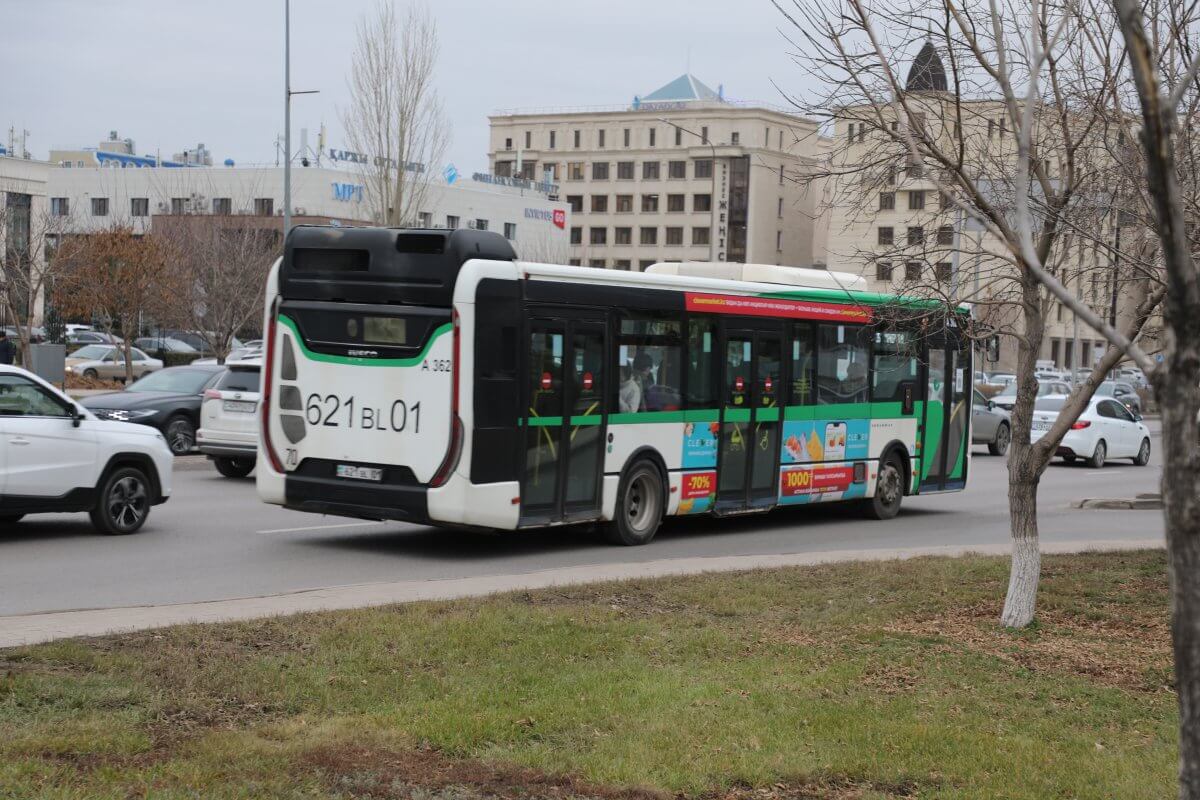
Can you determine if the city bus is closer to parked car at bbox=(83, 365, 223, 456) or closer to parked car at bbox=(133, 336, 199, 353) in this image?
parked car at bbox=(83, 365, 223, 456)

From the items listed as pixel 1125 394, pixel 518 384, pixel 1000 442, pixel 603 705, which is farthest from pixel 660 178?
pixel 603 705

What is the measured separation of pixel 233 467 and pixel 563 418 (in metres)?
9.00

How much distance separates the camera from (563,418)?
1477 centimetres

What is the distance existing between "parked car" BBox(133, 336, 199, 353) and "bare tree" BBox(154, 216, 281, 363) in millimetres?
5372

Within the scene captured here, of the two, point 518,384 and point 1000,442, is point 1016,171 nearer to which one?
point 518,384

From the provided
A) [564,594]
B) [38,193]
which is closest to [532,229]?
[38,193]

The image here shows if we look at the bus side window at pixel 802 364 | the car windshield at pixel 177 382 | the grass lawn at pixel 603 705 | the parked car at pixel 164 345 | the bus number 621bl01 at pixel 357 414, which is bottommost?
the grass lawn at pixel 603 705

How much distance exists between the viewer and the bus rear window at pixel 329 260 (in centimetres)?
1437

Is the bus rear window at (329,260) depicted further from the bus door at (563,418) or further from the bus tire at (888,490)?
the bus tire at (888,490)

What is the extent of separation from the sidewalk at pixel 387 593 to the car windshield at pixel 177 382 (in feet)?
41.5

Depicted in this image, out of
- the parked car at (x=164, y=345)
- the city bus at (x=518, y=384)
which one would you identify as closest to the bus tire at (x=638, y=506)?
the city bus at (x=518, y=384)

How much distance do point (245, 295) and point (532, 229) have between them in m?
61.9

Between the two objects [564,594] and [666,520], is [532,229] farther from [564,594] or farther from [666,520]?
[564,594]

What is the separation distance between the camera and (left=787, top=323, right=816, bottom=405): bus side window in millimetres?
17984
